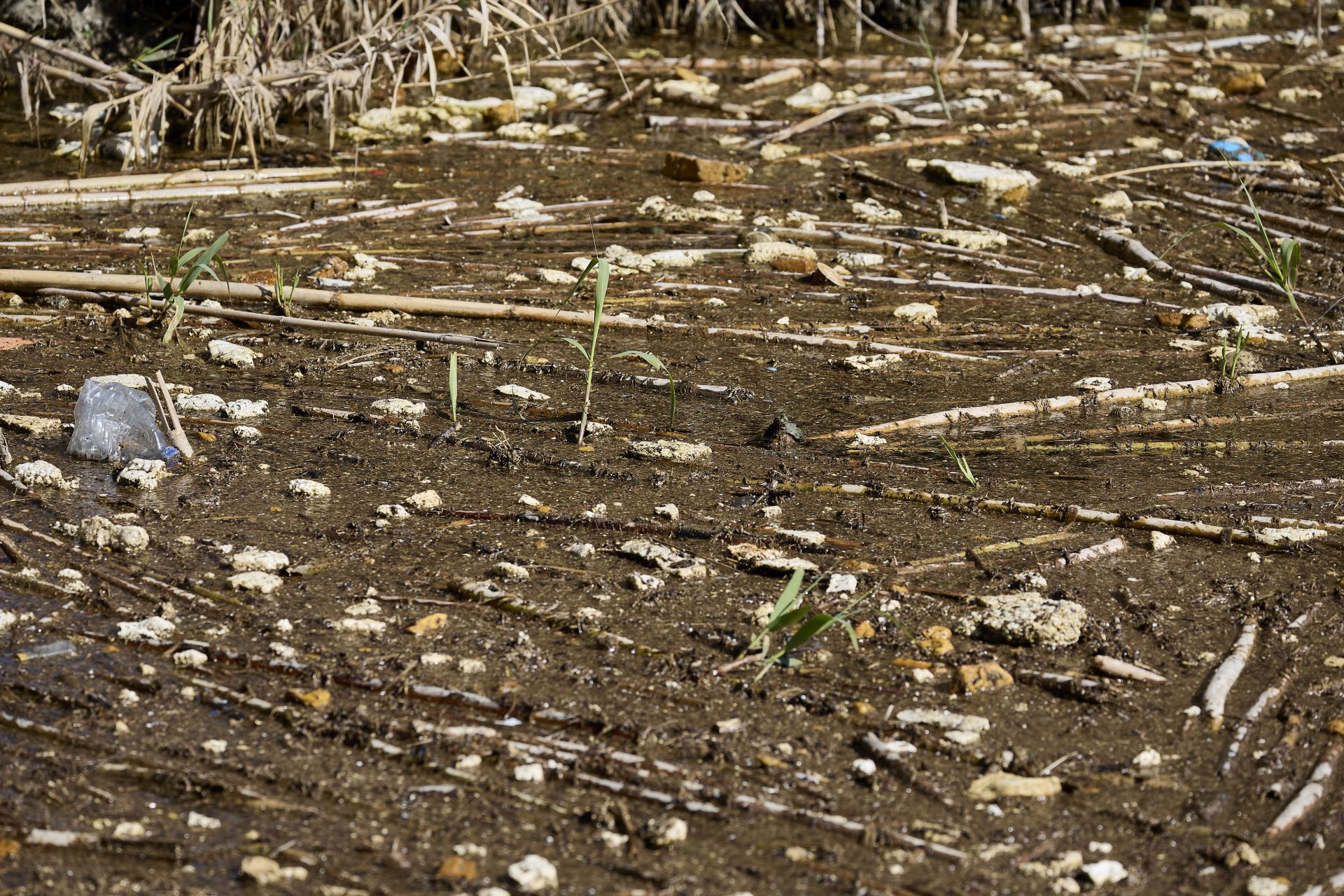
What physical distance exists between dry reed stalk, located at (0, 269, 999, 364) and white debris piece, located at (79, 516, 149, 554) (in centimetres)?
136

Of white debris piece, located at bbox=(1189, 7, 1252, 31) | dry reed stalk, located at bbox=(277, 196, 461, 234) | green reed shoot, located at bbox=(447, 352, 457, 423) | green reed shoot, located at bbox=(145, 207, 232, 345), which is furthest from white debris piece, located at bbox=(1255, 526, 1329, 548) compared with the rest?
white debris piece, located at bbox=(1189, 7, 1252, 31)

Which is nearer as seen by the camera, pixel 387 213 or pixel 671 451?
pixel 671 451

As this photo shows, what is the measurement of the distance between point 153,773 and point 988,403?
2.27 meters

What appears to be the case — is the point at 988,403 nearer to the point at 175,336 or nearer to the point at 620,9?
the point at 175,336

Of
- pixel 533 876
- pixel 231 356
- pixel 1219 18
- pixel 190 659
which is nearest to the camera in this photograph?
pixel 533 876

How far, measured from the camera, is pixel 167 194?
4781 millimetres

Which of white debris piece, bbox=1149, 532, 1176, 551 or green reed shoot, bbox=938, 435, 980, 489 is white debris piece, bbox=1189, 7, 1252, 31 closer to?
green reed shoot, bbox=938, 435, 980, 489

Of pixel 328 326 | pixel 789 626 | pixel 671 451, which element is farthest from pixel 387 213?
pixel 789 626

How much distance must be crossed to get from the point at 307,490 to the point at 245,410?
0.50 metres

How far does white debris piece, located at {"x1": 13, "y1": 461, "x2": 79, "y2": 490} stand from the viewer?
2.71m

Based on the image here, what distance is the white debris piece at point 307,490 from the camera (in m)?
2.74

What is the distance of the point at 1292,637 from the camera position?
Result: 7.77 ft

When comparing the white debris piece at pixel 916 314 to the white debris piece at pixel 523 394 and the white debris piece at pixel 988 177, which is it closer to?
the white debris piece at pixel 523 394

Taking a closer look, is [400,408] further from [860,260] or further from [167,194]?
[167,194]
